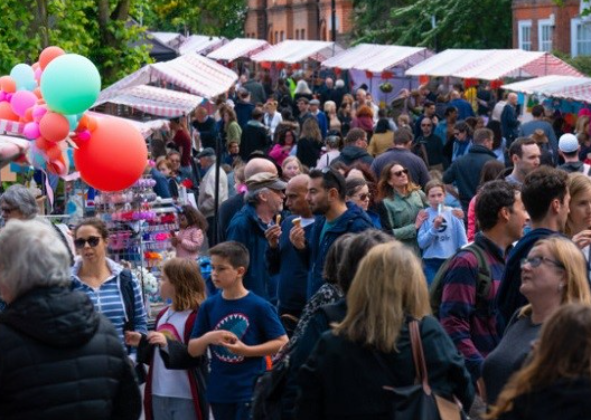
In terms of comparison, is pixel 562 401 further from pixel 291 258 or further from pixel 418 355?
pixel 291 258

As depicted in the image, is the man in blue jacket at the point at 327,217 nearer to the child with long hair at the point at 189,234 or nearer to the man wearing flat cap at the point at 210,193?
the child with long hair at the point at 189,234

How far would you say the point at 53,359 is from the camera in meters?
5.34

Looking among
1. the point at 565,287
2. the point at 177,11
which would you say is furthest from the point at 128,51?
the point at 565,287

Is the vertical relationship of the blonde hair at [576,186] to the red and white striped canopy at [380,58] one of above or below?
above

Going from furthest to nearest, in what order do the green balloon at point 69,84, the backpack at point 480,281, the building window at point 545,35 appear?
1. the building window at point 545,35
2. the green balloon at point 69,84
3. the backpack at point 480,281

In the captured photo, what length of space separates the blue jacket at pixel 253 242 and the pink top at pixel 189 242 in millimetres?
1878

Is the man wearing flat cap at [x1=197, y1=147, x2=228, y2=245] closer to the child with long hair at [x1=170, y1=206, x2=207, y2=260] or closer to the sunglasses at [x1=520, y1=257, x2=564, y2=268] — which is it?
the child with long hair at [x1=170, y1=206, x2=207, y2=260]

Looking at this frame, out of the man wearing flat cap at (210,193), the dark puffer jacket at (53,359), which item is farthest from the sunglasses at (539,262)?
the man wearing flat cap at (210,193)

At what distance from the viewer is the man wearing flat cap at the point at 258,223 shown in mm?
10719

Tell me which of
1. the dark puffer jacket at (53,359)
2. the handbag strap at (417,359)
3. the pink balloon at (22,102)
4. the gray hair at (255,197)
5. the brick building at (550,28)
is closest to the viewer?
the dark puffer jacket at (53,359)

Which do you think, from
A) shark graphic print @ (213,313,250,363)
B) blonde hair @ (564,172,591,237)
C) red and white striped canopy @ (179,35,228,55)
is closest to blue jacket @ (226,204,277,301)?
shark graphic print @ (213,313,250,363)

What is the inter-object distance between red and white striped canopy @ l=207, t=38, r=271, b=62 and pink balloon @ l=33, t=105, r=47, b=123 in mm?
42560

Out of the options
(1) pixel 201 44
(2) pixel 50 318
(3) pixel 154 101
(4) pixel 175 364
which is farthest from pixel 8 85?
(1) pixel 201 44

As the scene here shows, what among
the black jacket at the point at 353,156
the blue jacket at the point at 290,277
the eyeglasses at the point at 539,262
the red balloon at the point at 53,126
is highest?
the red balloon at the point at 53,126
